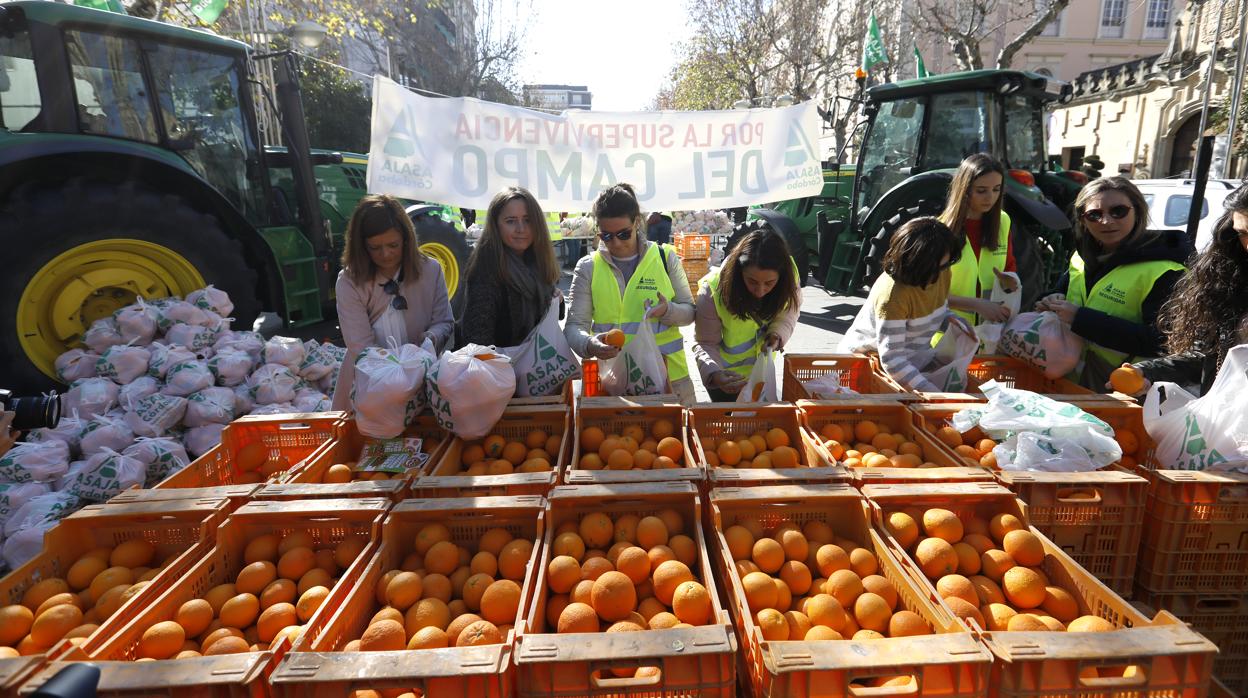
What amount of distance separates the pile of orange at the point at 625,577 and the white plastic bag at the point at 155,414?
10.5 feet

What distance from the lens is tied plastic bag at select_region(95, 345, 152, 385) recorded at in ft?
13.4

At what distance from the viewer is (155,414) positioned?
383 centimetres

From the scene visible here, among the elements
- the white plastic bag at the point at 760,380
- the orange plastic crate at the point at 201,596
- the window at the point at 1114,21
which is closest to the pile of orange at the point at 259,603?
the orange plastic crate at the point at 201,596

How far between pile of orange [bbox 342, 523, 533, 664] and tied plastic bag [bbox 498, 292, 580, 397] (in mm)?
1098

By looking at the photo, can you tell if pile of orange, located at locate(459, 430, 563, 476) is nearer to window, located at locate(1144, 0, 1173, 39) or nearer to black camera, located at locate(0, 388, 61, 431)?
black camera, located at locate(0, 388, 61, 431)

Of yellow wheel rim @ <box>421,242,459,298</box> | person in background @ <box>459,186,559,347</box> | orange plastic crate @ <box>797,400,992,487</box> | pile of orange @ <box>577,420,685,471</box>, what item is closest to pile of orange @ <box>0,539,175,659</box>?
pile of orange @ <box>577,420,685,471</box>

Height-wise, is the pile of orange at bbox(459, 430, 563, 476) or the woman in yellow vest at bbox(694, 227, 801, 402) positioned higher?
the woman in yellow vest at bbox(694, 227, 801, 402)

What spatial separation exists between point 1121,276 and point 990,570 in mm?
1869

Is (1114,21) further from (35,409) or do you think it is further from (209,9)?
(35,409)

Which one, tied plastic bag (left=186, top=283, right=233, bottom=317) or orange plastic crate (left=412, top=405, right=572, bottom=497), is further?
tied plastic bag (left=186, top=283, right=233, bottom=317)

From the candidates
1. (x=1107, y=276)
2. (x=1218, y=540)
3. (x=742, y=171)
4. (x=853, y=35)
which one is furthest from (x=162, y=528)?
(x=853, y=35)

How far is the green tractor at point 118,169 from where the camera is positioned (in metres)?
4.06

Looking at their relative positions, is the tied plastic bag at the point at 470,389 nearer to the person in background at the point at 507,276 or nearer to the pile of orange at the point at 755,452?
the person in background at the point at 507,276

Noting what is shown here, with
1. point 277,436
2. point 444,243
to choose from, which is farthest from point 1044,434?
point 444,243
